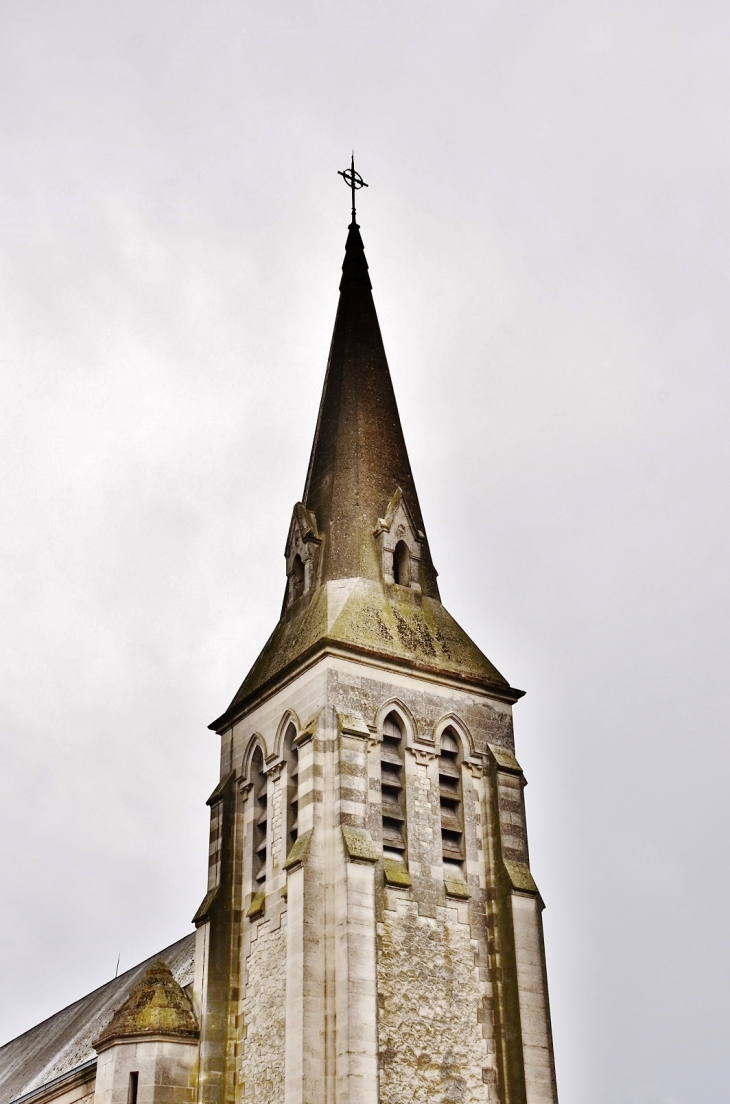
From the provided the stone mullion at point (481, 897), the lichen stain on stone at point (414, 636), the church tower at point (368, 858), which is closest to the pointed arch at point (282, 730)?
the church tower at point (368, 858)

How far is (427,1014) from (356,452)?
1280 cm

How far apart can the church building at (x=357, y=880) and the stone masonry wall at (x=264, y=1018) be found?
47 millimetres

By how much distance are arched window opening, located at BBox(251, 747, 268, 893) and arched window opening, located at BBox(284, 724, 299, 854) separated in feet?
Answer: 3.36

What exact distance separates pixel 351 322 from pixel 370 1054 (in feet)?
59.6

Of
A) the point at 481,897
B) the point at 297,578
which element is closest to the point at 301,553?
the point at 297,578

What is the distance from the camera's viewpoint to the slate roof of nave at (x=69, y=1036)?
33031 millimetres

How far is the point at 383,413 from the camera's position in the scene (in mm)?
32656

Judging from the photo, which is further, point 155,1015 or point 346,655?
point 346,655

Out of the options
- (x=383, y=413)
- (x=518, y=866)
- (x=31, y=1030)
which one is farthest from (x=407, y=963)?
(x=31, y=1030)

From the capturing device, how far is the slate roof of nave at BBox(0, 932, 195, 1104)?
33.0 meters

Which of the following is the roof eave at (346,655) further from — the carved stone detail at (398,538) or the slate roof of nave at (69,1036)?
the slate roof of nave at (69,1036)

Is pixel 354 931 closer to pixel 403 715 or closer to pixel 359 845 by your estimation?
pixel 359 845

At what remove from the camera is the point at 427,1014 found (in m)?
23.8

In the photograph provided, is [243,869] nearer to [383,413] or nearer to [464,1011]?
[464,1011]
